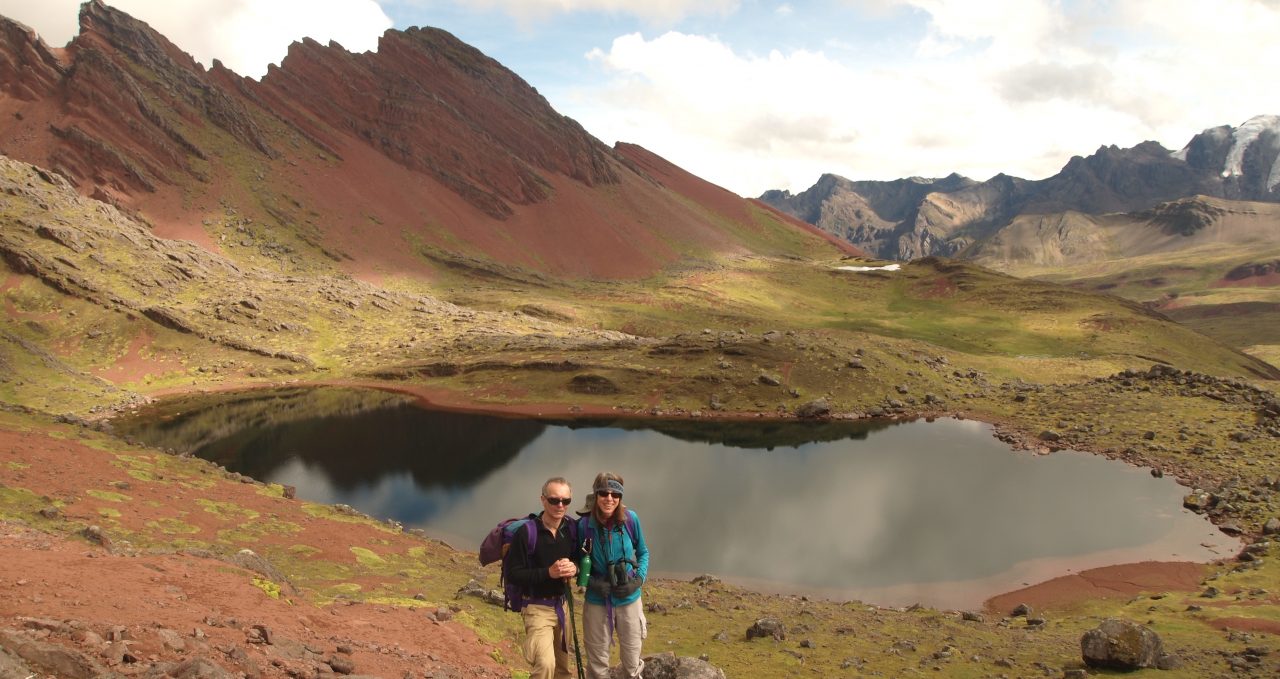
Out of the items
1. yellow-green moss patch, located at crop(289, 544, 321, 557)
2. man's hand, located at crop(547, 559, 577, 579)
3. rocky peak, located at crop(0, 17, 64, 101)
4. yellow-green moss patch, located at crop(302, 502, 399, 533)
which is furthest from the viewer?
rocky peak, located at crop(0, 17, 64, 101)

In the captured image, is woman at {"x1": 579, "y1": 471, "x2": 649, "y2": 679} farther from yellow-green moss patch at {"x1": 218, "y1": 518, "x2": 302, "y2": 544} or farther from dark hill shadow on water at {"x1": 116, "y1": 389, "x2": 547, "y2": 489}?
dark hill shadow on water at {"x1": 116, "y1": 389, "x2": 547, "y2": 489}

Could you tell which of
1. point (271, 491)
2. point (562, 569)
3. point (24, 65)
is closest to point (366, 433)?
point (271, 491)

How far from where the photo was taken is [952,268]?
554 feet

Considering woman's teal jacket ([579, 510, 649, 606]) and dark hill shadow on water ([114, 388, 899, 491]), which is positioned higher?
woman's teal jacket ([579, 510, 649, 606])

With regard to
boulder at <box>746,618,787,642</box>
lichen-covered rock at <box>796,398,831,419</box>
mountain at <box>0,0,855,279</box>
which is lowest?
boulder at <box>746,618,787,642</box>

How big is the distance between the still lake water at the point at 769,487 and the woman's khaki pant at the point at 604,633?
2614 cm

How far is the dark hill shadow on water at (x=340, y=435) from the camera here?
57.1 m

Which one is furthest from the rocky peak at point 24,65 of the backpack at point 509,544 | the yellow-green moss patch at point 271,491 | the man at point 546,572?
the man at point 546,572

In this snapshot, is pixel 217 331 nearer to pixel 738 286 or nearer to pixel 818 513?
pixel 818 513

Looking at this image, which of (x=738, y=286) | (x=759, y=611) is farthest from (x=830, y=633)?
(x=738, y=286)

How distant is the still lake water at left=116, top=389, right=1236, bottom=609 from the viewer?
38.8 metres

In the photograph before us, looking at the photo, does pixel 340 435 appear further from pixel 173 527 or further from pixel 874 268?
pixel 874 268

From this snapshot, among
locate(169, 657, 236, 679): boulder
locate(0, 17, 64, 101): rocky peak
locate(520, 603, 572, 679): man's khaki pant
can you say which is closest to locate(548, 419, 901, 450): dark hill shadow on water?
locate(520, 603, 572, 679): man's khaki pant

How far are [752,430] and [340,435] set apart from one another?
43.3 m
